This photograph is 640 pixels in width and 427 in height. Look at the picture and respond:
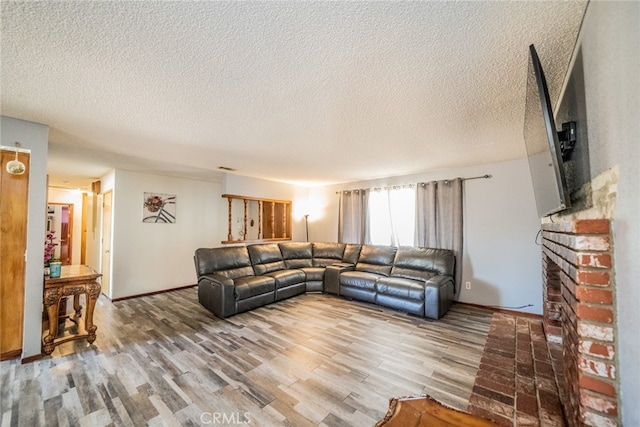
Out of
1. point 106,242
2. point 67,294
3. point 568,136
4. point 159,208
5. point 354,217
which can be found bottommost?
point 67,294

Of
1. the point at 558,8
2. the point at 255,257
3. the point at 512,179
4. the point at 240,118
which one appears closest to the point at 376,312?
the point at 255,257

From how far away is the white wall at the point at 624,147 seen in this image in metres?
0.73

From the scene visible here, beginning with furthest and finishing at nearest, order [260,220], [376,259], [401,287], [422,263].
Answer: [260,220] < [376,259] < [422,263] < [401,287]

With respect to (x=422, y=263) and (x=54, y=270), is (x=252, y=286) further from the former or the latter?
(x=422, y=263)

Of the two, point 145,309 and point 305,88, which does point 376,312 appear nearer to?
point 305,88

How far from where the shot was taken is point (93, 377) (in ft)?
6.60

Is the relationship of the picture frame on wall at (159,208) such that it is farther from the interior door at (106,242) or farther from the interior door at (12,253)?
the interior door at (12,253)

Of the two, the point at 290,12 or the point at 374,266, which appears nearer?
the point at 290,12

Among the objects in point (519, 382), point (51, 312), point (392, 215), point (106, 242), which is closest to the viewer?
point (519, 382)

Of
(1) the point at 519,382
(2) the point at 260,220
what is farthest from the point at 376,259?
(1) the point at 519,382

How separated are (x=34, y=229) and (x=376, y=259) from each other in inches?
174

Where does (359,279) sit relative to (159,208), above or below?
below

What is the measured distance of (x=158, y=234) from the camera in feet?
14.9

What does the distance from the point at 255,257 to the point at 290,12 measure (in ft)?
12.8
